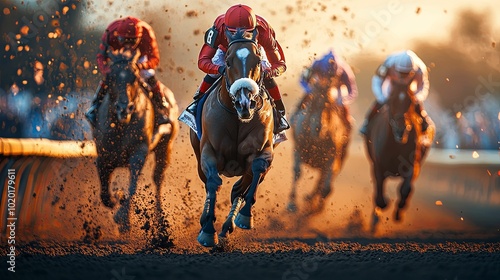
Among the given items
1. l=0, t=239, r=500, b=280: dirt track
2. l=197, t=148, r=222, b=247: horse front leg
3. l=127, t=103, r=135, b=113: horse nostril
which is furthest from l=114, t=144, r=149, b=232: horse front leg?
l=197, t=148, r=222, b=247: horse front leg

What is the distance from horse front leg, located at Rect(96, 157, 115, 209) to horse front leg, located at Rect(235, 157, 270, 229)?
2363 millimetres

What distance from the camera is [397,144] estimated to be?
921cm

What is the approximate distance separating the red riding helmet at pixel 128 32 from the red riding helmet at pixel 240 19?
2271 mm

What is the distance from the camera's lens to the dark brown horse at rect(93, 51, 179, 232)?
8.42 m

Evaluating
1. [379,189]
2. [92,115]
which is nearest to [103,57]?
[92,115]

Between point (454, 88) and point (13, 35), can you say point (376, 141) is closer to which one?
point (454, 88)

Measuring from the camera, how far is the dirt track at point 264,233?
7445mm

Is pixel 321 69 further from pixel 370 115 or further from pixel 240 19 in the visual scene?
pixel 240 19

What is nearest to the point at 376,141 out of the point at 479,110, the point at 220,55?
the point at 479,110

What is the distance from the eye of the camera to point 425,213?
10.3 metres

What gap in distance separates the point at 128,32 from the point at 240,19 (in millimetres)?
2413

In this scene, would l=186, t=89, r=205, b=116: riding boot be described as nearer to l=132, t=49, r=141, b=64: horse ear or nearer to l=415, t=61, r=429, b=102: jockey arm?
l=132, t=49, r=141, b=64: horse ear

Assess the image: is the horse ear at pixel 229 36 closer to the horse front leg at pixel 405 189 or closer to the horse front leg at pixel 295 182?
the horse front leg at pixel 405 189

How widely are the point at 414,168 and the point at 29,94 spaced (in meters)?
4.55
